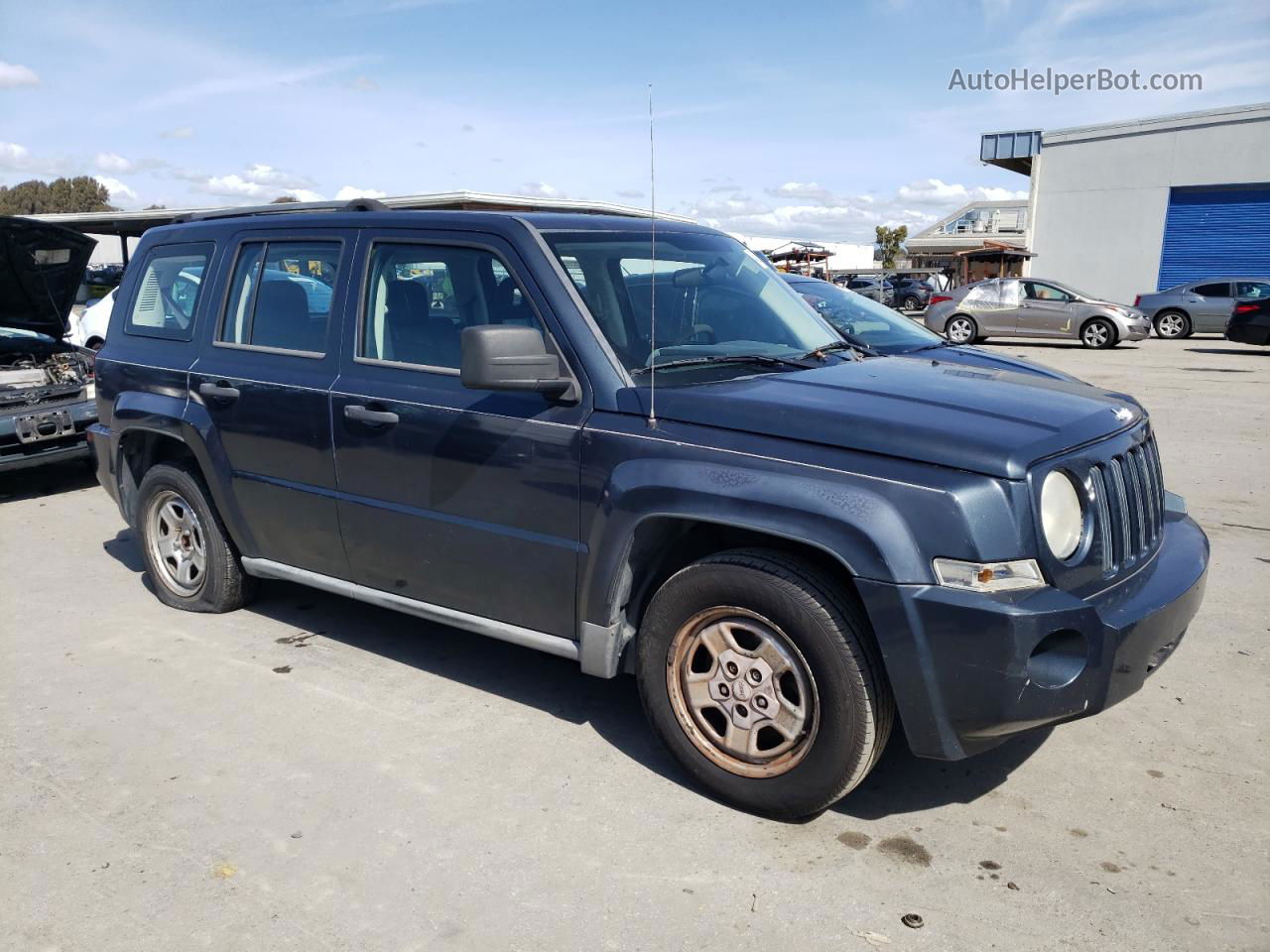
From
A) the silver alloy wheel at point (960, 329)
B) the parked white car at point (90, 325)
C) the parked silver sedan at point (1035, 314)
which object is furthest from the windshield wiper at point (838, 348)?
the silver alloy wheel at point (960, 329)

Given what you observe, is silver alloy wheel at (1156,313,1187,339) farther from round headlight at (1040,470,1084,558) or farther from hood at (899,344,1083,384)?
round headlight at (1040,470,1084,558)

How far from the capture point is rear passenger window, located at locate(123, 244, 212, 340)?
16.6 feet

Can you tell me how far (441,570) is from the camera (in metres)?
4.07

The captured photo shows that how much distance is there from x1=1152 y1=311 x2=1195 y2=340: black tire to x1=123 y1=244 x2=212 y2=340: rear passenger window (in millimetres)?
24488

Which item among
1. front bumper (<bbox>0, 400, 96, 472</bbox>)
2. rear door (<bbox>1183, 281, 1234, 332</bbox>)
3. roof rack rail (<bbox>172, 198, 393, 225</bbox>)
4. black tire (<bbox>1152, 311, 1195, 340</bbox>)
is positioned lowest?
black tire (<bbox>1152, 311, 1195, 340</bbox>)

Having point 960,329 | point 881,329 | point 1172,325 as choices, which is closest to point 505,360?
point 881,329

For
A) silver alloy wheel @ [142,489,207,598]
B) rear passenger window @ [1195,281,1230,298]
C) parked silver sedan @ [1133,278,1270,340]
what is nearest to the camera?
silver alloy wheel @ [142,489,207,598]

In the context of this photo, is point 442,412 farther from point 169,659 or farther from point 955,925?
point 955,925

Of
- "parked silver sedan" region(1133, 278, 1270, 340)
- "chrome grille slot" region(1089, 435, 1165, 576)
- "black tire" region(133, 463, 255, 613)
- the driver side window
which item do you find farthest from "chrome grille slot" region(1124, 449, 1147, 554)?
"parked silver sedan" region(1133, 278, 1270, 340)

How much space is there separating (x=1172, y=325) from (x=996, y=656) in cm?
2511

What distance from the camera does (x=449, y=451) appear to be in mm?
3908

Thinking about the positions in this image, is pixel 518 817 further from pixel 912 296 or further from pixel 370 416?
pixel 912 296

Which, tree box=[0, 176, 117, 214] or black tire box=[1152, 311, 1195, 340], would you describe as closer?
black tire box=[1152, 311, 1195, 340]

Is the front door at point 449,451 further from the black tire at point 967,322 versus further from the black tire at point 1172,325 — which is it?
the black tire at point 1172,325
